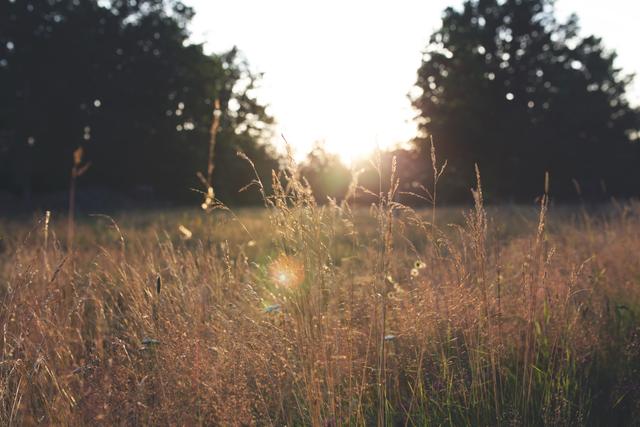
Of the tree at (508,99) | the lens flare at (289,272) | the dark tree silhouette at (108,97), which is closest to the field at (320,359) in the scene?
the lens flare at (289,272)

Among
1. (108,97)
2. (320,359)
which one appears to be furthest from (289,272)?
(108,97)

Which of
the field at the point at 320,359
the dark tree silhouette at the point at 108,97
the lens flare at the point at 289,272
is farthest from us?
the dark tree silhouette at the point at 108,97

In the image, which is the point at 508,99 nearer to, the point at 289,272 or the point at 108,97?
the point at 108,97

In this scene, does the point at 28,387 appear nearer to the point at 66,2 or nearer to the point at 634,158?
the point at 66,2

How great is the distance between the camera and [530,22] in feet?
83.8

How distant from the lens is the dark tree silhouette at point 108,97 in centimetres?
2286

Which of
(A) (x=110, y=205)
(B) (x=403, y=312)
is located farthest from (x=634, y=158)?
(B) (x=403, y=312)

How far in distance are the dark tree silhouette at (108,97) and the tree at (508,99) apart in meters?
9.20

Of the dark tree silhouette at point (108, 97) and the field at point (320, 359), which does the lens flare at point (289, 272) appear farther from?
the dark tree silhouette at point (108, 97)

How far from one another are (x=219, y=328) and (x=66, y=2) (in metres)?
25.6

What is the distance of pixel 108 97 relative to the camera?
25.0 meters

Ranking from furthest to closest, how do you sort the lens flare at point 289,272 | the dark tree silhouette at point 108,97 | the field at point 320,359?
the dark tree silhouette at point 108,97, the lens flare at point 289,272, the field at point 320,359

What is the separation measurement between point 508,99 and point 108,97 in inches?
740

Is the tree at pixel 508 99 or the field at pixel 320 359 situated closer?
the field at pixel 320 359
